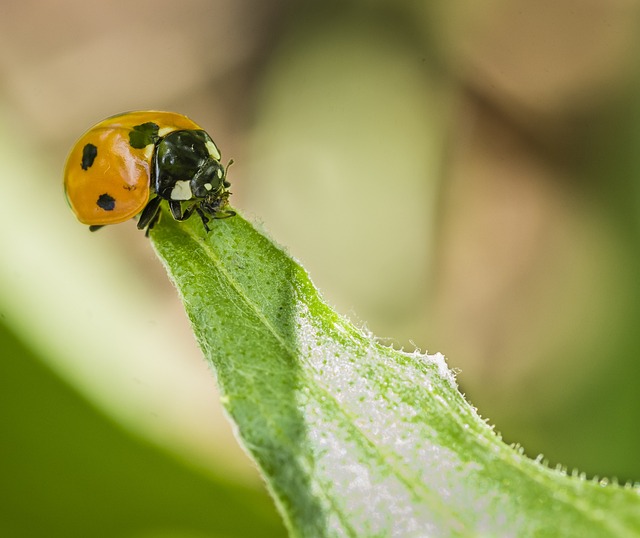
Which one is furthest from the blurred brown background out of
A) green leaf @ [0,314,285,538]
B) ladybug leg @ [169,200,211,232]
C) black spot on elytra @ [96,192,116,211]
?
ladybug leg @ [169,200,211,232]

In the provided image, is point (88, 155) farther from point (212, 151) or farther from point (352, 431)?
point (352, 431)

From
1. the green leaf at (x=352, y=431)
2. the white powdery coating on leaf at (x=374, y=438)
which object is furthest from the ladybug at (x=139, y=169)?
the white powdery coating on leaf at (x=374, y=438)

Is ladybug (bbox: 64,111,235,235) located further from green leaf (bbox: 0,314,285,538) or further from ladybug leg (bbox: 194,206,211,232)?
green leaf (bbox: 0,314,285,538)

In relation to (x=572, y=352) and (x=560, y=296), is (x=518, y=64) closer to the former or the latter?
(x=560, y=296)

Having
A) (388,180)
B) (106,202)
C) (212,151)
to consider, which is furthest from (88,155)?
(388,180)

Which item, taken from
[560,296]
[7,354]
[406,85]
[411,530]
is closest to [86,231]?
[7,354]

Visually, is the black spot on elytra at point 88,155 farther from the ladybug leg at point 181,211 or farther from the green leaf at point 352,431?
the green leaf at point 352,431

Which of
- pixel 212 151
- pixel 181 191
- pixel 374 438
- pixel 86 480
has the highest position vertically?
pixel 212 151
